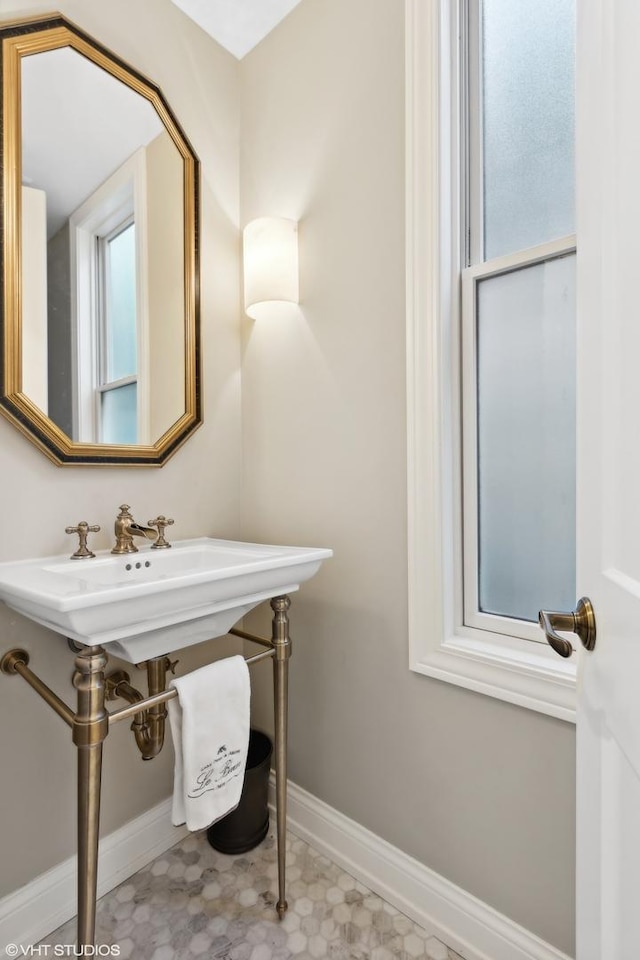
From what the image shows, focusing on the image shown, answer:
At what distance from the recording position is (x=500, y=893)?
1.06 meters

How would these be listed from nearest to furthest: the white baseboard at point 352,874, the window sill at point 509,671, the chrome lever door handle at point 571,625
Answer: the chrome lever door handle at point 571,625, the window sill at point 509,671, the white baseboard at point 352,874

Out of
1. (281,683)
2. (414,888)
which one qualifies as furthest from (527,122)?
(414,888)

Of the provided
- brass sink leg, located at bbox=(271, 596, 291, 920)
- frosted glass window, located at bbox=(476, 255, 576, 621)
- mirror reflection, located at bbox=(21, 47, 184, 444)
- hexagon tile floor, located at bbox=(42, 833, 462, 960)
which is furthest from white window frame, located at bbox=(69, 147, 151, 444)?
hexagon tile floor, located at bbox=(42, 833, 462, 960)

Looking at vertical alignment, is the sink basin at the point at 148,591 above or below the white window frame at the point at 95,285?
below

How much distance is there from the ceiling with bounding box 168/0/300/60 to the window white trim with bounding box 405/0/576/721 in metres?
0.59

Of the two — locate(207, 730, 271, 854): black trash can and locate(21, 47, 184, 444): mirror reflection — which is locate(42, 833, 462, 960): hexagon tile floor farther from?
locate(21, 47, 184, 444): mirror reflection

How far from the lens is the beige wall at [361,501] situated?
1046 millimetres

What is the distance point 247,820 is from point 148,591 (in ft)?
3.19

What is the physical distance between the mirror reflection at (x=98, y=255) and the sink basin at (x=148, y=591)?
36 centimetres

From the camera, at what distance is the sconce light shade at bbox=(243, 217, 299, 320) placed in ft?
4.68

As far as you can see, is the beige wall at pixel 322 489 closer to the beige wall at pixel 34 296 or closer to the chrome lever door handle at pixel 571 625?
the beige wall at pixel 34 296

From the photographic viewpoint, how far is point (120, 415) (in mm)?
1353

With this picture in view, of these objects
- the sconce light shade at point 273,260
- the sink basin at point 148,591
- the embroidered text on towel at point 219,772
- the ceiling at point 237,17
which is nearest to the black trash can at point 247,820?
the embroidered text on towel at point 219,772

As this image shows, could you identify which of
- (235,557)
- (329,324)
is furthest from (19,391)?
(329,324)
